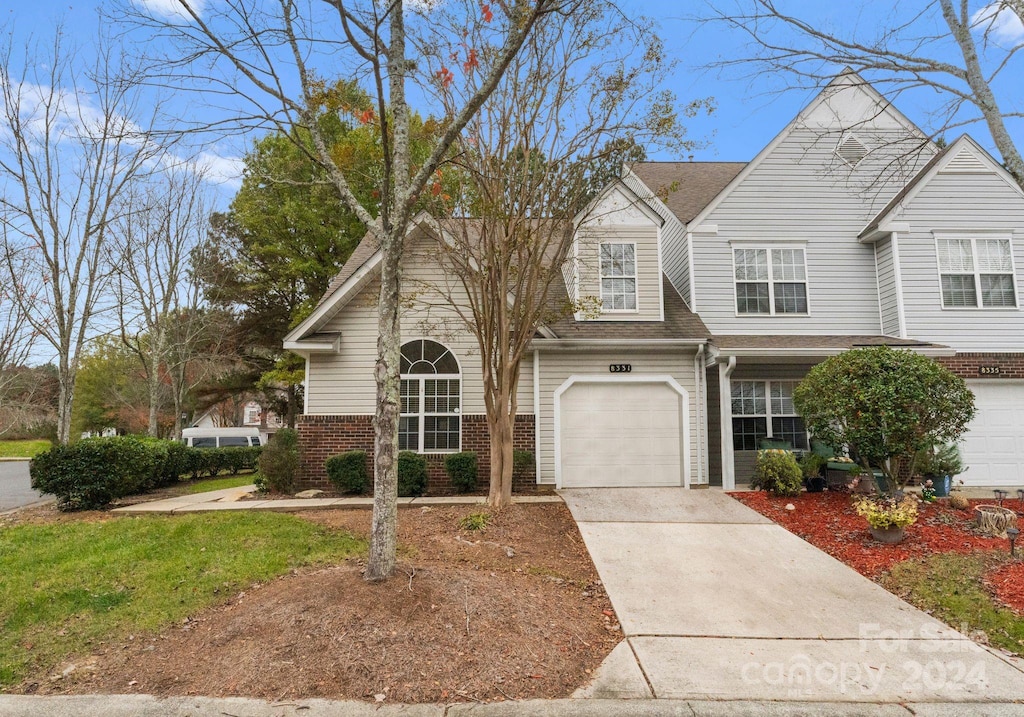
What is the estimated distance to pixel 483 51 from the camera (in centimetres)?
831

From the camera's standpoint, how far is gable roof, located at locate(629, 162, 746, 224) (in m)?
13.9

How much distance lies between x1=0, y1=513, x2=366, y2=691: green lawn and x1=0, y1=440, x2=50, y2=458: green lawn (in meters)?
34.0

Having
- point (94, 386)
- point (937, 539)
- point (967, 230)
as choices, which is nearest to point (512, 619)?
point (937, 539)

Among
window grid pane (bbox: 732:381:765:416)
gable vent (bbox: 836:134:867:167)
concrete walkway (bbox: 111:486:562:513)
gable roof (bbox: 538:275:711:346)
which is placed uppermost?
gable vent (bbox: 836:134:867:167)

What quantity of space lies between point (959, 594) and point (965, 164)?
1047 cm

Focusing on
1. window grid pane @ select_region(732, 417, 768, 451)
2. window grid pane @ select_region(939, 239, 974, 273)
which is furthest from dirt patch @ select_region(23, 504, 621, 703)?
window grid pane @ select_region(939, 239, 974, 273)

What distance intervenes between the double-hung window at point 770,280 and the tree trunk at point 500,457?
6.36 m

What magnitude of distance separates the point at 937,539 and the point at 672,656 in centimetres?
524

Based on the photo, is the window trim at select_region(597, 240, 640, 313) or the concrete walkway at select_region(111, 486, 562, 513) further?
the window trim at select_region(597, 240, 640, 313)

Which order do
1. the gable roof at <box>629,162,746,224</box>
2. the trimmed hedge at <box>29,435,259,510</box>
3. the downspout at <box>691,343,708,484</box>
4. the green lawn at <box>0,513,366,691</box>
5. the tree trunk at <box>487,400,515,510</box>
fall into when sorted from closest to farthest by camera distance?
the green lawn at <box>0,513,366,691</box>, the tree trunk at <box>487,400,515,510</box>, the trimmed hedge at <box>29,435,259,510</box>, the downspout at <box>691,343,708,484</box>, the gable roof at <box>629,162,746,224</box>

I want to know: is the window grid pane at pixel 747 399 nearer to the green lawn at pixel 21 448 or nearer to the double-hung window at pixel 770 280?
the double-hung window at pixel 770 280

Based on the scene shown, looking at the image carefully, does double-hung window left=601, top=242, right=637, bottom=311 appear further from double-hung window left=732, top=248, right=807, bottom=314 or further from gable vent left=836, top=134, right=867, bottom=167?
gable vent left=836, top=134, right=867, bottom=167

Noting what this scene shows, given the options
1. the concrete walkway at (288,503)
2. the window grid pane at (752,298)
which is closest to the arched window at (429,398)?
the concrete walkway at (288,503)

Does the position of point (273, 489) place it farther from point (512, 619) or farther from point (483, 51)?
point (483, 51)
